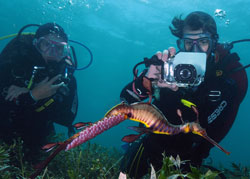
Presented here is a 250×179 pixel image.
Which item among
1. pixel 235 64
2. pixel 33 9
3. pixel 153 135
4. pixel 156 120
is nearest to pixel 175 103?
pixel 153 135

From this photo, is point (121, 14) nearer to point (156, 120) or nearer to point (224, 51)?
point (224, 51)

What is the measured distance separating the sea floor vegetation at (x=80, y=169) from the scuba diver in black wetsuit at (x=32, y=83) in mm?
489

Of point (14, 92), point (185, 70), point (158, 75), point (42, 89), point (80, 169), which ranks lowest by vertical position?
point (80, 169)

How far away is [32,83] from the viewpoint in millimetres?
4340

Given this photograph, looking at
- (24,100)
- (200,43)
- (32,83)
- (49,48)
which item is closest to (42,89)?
(32,83)

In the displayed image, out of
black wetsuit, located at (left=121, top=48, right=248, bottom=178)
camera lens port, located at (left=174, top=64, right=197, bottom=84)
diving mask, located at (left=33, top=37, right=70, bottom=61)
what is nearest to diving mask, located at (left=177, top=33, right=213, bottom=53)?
black wetsuit, located at (left=121, top=48, right=248, bottom=178)

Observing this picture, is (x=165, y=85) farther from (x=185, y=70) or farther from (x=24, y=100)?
(x=24, y=100)

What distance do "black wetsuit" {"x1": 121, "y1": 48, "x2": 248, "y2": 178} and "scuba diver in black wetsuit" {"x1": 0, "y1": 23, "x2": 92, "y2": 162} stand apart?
2.66 meters

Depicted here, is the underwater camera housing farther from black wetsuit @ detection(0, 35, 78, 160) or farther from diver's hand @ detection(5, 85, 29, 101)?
diver's hand @ detection(5, 85, 29, 101)

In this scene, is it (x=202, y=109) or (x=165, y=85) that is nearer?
(x=165, y=85)

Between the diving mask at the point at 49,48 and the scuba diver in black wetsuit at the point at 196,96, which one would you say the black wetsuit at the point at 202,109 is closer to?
the scuba diver in black wetsuit at the point at 196,96

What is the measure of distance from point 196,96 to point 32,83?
3.87 m

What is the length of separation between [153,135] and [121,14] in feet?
75.5

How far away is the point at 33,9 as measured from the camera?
27016 millimetres
